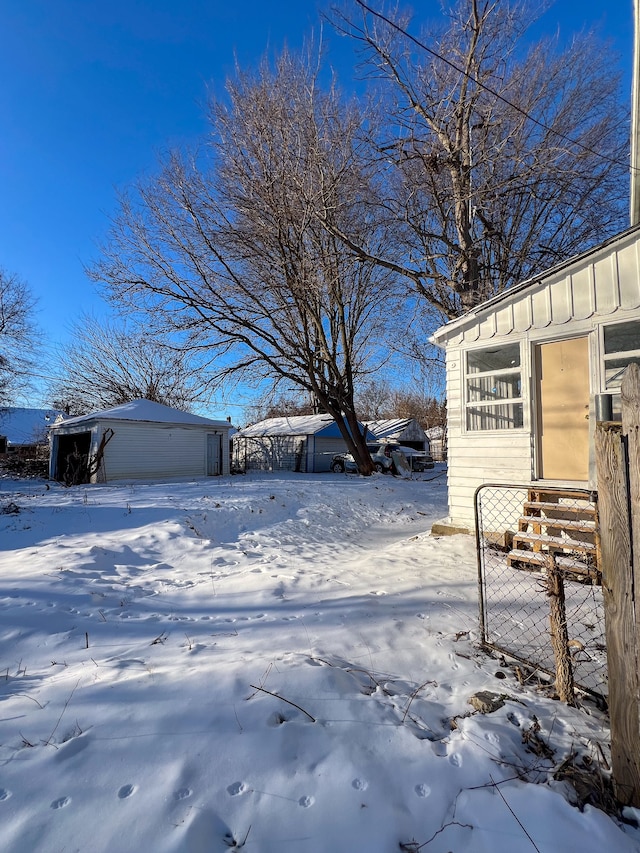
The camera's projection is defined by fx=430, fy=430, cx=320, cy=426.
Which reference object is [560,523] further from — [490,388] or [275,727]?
[275,727]

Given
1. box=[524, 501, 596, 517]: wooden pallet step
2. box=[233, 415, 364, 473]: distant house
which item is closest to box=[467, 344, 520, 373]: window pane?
box=[524, 501, 596, 517]: wooden pallet step

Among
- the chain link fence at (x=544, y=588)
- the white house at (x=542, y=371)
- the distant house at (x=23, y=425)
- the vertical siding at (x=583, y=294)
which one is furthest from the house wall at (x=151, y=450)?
the vertical siding at (x=583, y=294)

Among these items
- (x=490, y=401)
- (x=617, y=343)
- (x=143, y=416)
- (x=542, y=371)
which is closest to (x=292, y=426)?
(x=143, y=416)

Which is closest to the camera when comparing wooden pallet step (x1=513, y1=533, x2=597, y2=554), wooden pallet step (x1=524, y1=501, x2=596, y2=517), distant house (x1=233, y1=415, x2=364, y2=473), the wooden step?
the wooden step

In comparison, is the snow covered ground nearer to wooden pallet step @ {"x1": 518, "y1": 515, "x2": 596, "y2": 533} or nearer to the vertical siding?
wooden pallet step @ {"x1": 518, "y1": 515, "x2": 596, "y2": 533}

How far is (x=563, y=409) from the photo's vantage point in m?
5.72

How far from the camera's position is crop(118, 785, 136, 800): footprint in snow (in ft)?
5.52

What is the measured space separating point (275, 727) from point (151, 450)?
673 inches

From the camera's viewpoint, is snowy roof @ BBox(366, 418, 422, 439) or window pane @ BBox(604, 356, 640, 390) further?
snowy roof @ BBox(366, 418, 422, 439)

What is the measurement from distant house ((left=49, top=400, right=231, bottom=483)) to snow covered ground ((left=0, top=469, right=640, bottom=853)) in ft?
41.5

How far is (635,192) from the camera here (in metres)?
8.14

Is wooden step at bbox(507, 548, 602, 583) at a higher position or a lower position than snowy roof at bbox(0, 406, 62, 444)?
lower

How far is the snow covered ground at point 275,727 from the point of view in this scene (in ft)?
5.24

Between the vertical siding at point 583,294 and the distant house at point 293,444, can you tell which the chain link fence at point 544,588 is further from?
the distant house at point 293,444
